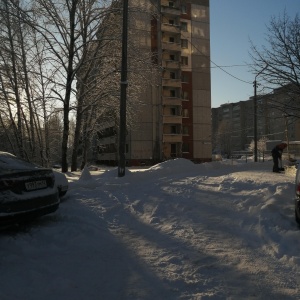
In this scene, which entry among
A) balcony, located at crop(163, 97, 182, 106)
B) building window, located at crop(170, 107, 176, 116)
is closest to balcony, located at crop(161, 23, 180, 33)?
balcony, located at crop(163, 97, 182, 106)

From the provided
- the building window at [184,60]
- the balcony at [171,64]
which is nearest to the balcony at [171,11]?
the building window at [184,60]

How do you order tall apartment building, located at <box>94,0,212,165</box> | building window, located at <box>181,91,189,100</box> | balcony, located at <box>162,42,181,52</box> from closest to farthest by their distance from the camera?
tall apartment building, located at <box>94,0,212,165</box>
balcony, located at <box>162,42,181,52</box>
building window, located at <box>181,91,189,100</box>

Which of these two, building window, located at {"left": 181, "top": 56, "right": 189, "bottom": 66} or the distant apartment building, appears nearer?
building window, located at {"left": 181, "top": 56, "right": 189, "bottom": 66}

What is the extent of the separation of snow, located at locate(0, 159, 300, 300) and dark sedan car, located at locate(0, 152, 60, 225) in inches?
12.5

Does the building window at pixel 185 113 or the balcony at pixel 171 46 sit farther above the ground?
the balcony at pixel 171 46

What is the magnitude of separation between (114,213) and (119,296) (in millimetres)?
3896

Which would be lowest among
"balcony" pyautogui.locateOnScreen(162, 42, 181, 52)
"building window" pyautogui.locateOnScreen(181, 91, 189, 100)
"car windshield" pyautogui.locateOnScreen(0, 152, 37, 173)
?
"car windshield" pyautogui.locateOnScreen(0, 152, 37, 173)

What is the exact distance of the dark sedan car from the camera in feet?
16.3

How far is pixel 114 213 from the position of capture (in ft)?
23.8

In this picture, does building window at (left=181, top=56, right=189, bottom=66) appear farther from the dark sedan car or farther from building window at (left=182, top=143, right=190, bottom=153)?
the dark sedan car

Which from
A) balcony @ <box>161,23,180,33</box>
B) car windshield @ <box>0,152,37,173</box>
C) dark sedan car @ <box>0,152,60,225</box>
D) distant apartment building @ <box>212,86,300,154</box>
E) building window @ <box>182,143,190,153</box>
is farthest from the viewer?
distant apartment building @ <box>212,86,300,154</box>

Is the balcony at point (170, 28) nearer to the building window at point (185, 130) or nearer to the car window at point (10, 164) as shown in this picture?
the building window at point (185, 130)

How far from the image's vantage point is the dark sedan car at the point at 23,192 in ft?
16.3

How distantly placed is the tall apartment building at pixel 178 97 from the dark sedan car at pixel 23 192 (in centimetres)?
3951
